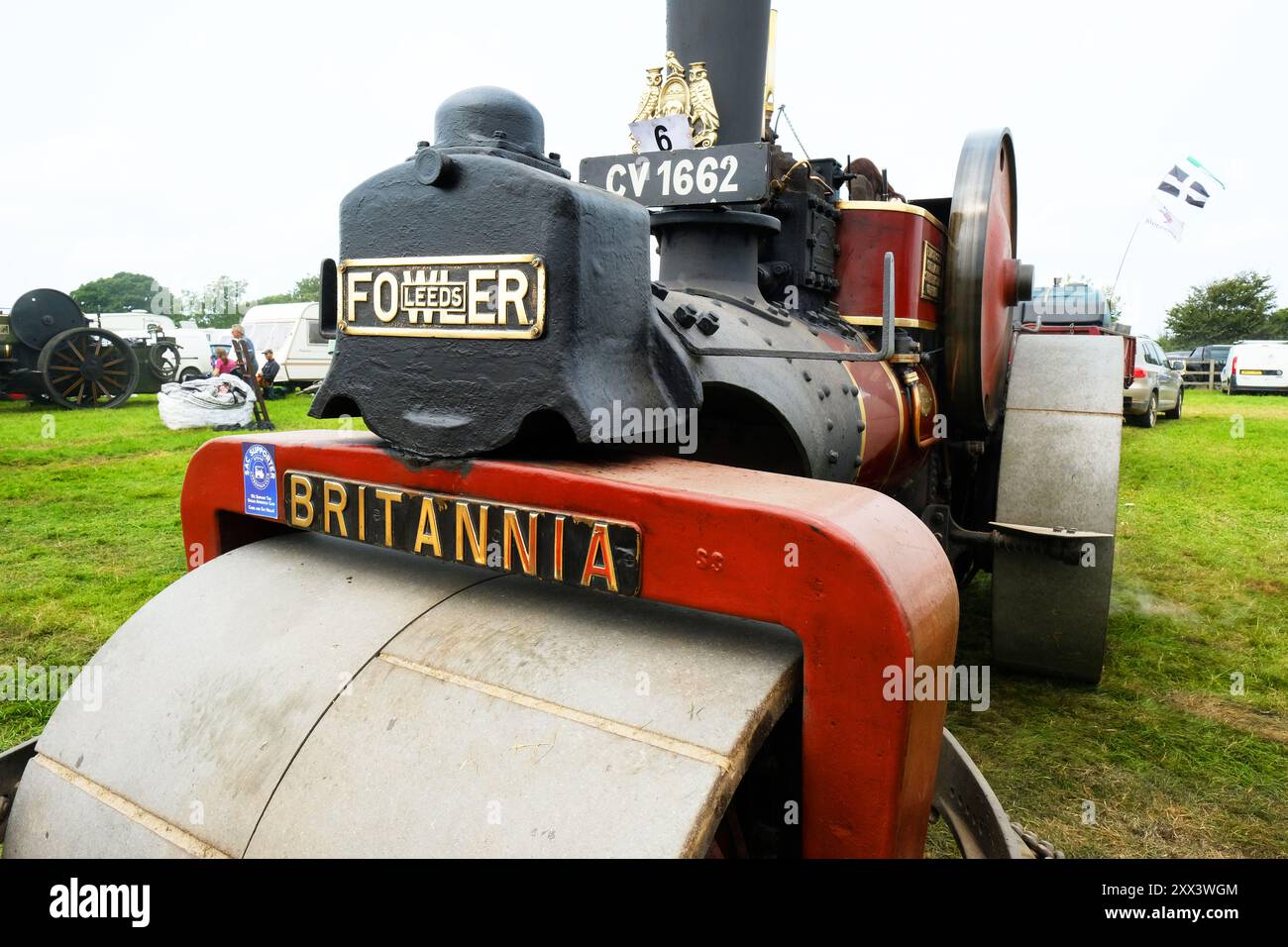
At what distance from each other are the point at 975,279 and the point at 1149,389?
12.3 meters

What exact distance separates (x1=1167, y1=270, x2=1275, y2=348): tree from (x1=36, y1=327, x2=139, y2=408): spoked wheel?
3733 centimetres

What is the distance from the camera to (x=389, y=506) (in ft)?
5.16

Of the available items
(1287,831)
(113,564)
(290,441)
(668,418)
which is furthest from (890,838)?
(113,564)

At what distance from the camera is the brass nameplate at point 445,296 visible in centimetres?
142

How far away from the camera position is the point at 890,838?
1206 mm

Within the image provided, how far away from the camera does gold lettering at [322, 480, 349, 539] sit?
165cm

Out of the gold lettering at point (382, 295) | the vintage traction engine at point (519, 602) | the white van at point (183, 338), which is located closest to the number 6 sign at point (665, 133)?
the vintage traction engine at point (519, 602)

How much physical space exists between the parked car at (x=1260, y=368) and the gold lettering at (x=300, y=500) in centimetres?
2312

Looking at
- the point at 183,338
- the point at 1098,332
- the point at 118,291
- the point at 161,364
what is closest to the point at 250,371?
the point at 161,364

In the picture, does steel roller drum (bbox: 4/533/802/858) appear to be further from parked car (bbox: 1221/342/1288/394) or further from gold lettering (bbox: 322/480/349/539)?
parked car (bbox: 1221/342/1288/394)

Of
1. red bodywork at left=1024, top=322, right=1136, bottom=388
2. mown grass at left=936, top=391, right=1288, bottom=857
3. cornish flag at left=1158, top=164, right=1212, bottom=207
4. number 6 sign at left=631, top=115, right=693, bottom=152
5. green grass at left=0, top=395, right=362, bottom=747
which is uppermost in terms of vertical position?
cornish flag at left=1158, top=164, right=1212, bottom=207

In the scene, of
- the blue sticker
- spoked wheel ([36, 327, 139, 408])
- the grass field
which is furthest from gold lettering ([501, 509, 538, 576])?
spoked wheel ([36, 327, 139, 408])

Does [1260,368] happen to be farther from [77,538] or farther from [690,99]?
[77,538]

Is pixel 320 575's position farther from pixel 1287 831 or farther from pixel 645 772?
pixel 1287 831
